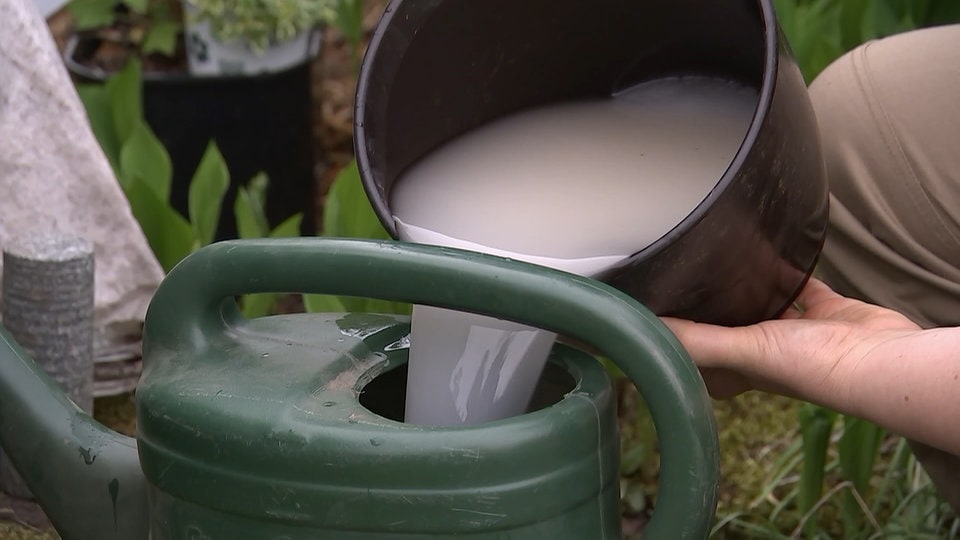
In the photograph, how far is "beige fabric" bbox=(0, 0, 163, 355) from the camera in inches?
72.0

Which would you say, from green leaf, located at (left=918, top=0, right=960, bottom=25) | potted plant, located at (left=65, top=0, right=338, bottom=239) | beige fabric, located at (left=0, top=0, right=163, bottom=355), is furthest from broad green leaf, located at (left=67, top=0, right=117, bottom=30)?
green leaf, located at (left=918, top=0, right=960, bottom=25)

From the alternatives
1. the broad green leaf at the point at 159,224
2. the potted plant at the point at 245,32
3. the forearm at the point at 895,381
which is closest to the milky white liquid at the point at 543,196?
the forearm at the point at 895,381

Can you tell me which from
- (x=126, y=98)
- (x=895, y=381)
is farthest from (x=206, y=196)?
(x=895, y=381)

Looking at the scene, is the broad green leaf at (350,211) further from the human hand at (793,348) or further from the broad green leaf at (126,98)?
the human hand at (793,348)

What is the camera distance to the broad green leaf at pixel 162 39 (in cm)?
264

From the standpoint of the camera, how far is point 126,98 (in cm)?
201

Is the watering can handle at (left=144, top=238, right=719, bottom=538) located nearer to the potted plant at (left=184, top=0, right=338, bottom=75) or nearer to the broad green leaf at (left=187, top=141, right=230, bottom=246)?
the broad green leaf at (left=187, top=141, right=230, bottom=246)

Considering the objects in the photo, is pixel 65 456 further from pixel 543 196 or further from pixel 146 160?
pixel 146 160

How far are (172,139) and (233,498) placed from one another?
1.76 metres

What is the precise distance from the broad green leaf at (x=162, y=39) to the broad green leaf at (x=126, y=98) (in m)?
0.61

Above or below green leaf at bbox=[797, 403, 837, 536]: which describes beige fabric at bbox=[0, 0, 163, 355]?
above

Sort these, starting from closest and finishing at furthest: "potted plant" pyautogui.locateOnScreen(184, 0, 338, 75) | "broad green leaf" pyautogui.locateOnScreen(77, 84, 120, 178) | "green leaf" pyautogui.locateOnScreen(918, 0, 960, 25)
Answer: "broad green leaf" pyautogui.locateOnScreen(77, 84, 120, 178)
"green leaf" pyautogui.locateOnScreen(918, 0, 960, 25)
"potted plant" pyautogui.locateOnScreen(184, 0, 338, 75)

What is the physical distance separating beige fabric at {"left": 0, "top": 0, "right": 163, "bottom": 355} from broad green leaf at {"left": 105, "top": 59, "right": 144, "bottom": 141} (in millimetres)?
89

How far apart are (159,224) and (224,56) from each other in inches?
31.2
